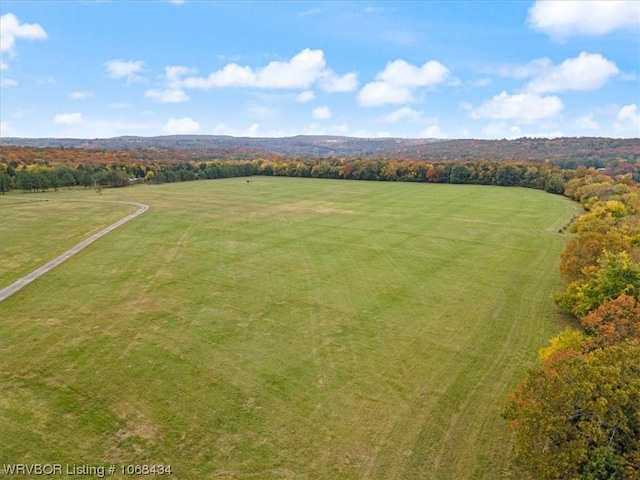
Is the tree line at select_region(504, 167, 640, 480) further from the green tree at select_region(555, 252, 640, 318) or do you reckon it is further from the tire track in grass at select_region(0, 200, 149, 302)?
the tire track in grass at select_region(0, 200, 149, 302)

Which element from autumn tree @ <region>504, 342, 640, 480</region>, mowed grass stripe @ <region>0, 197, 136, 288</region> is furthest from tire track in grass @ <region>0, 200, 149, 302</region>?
autumn tree @ <region>504, 342, 640, 480</region>

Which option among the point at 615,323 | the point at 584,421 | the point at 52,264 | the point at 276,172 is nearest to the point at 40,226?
the point at 52,264

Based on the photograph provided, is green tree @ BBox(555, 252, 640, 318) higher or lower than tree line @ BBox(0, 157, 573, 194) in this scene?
lower

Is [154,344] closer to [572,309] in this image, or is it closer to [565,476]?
[565,476]

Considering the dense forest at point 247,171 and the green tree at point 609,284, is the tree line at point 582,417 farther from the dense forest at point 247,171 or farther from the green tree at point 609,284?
the dense forest at point 247,171

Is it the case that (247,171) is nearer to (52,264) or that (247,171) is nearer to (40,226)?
(40,226)

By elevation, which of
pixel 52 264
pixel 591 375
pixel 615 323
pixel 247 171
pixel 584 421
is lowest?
pixel 52 264

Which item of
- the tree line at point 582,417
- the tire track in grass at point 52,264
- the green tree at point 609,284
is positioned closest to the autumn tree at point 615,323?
the tree line at point 582,417

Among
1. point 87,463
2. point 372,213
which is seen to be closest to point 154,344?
point 87,463
